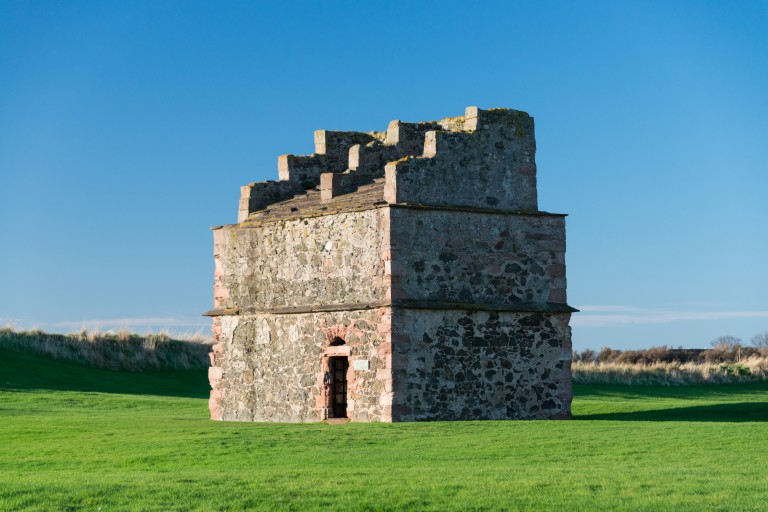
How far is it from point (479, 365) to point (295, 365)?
14.3ft

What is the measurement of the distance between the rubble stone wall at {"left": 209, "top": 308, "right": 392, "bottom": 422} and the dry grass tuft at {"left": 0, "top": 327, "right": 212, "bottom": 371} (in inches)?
822

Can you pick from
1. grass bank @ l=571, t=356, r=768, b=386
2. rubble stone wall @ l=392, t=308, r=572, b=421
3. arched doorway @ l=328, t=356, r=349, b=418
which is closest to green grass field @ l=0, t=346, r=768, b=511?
rubble stone wall @ l=392, t=308, r=572, b=421

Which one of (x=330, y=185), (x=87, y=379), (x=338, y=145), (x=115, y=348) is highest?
(x=338, y=145)

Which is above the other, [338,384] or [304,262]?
[304,262]

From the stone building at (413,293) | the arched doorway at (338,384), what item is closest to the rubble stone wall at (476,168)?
the stone building at (413,293)

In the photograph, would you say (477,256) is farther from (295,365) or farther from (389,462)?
(389,462)

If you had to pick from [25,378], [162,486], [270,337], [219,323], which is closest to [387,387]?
[270,337]

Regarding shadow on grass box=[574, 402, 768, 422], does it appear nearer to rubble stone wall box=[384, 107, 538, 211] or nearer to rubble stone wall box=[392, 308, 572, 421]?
rubble stone wall box=[392, 308, 572, 421]

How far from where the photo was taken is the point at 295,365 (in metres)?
30.5

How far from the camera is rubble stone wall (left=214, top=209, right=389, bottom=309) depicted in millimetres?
28844

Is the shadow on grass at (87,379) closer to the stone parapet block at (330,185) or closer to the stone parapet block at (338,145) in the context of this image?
the stone parapet block at (338,145)

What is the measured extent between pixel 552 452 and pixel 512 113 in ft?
33.2

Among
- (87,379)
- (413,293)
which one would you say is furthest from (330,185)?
(87,379)

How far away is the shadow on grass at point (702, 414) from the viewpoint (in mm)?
31156
